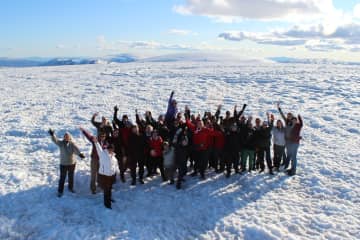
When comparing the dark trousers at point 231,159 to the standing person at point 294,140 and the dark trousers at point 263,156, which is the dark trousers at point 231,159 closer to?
the dark trousers at point 263,156

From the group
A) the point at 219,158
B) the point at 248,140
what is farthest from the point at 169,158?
the point at 248,140

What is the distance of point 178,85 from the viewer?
110ft

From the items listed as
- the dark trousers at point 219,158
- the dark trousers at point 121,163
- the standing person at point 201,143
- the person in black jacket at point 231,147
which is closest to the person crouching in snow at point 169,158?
the standing person at point 201,143

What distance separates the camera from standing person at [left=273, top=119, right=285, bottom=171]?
12.7 metres

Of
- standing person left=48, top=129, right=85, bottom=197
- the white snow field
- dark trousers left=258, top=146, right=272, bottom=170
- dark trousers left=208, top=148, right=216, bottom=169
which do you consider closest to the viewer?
the white snow field

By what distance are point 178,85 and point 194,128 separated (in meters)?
21.2

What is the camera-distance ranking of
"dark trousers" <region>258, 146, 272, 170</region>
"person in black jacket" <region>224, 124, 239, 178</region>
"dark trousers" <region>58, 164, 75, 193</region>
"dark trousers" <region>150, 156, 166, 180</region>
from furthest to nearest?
"dark trousers" <region>258, 146, 272, 170</region> < "dark trousers" <region>150, 156, 166, 180</region> < "person in black jacket" <region>224, 124, 239, 178</region> < "dark trousers" <region>58, 164, 75, 193</region>

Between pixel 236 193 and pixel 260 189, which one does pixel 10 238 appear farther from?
pixel 260 189

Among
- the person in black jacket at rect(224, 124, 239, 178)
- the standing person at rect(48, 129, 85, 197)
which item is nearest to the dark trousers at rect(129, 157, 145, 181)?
the standing person at rect(48, 129, 85, 197)

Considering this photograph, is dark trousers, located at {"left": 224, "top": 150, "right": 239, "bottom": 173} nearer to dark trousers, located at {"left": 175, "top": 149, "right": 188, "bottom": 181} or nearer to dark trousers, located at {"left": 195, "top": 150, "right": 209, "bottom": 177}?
dark trousers, located at {"left": 195, "top": 150, "right": 209, "bottom": 177}

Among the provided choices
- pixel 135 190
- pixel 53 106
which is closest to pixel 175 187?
pixel 135 190

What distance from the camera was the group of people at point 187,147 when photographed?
457 inches

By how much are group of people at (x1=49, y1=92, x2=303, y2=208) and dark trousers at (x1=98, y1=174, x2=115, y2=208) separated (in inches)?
6.1

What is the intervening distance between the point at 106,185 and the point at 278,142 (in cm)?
641
